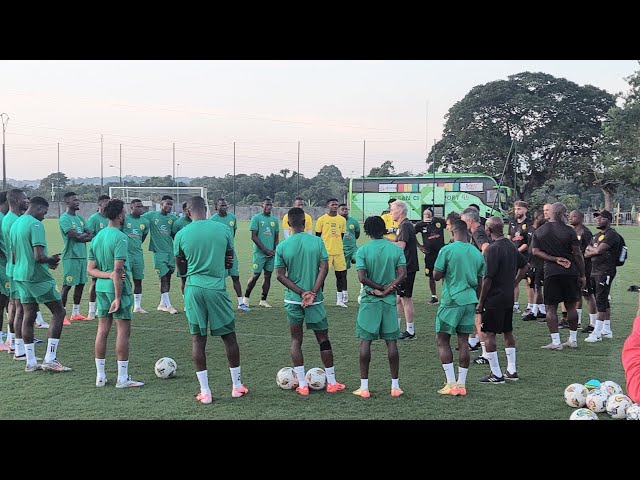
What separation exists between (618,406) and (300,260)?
3.38 meters

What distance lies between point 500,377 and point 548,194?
5106 centimetres

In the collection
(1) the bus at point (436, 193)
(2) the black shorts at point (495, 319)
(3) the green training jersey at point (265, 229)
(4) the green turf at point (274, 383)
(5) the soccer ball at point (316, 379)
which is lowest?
(4) the green turf at point (274, 383)

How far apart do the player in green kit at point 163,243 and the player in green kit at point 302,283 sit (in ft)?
17.6

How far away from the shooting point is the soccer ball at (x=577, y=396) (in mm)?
5887

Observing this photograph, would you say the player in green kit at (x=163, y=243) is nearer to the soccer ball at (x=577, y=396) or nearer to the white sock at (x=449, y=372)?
the white sock at (x=449, y=372)

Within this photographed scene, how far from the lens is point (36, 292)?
7.30 metres

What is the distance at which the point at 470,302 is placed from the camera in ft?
21.4

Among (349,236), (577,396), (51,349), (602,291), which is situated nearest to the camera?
(577,396)

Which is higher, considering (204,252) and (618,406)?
(204,252)

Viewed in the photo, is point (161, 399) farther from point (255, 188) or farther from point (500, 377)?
point (255, 188)

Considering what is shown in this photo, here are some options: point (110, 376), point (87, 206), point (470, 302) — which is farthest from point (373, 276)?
point (87, 206)

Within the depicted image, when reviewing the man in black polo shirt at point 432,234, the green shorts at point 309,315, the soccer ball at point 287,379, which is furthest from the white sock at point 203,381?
the man in black polo shirt at point 432,234

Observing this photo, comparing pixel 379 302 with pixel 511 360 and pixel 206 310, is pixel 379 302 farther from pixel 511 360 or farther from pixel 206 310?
pixel 511 360

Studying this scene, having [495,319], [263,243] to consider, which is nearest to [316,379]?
[495,319]
